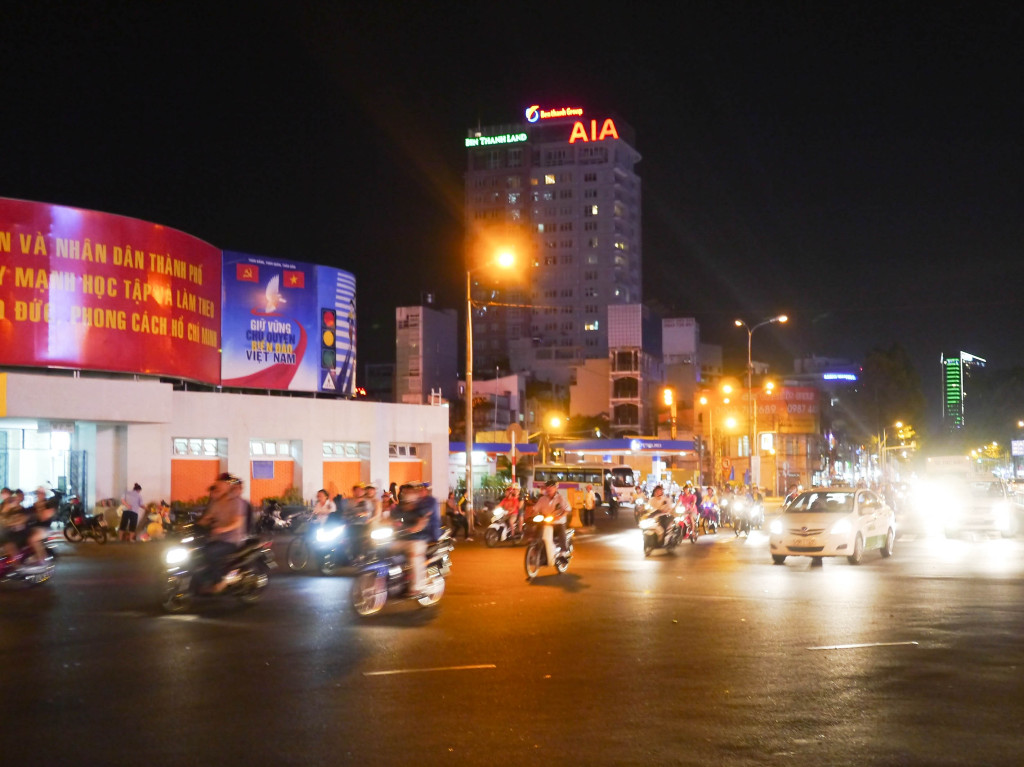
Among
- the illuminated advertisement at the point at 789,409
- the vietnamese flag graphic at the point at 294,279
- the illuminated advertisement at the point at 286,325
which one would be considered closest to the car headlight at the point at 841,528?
the illuminated advertisement at the point at 286,325

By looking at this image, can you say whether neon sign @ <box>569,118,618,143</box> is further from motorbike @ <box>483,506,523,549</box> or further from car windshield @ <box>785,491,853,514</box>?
car windshield @ <box>785,491,853,514</box>

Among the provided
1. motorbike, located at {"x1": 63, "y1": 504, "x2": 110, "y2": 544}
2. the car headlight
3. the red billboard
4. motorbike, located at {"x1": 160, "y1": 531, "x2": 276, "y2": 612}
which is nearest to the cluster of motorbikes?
the car headlight

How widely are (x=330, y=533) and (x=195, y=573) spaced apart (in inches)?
257

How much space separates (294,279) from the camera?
47.1 m

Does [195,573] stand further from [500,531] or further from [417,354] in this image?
[417,354]

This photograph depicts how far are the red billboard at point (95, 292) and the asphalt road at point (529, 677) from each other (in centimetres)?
1997

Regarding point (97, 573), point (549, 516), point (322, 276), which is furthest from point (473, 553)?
point (322, 276)

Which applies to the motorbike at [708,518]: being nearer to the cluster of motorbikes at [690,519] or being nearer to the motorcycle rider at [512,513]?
the cluster of motorbikes at [690,519]

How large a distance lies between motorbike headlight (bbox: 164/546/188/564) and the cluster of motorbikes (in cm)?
1280

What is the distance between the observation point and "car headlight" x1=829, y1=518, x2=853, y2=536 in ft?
73.1

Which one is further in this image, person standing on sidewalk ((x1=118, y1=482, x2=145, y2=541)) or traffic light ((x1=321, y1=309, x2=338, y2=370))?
traffic light ((x1=321, y1=309, x2=338, y2=370))

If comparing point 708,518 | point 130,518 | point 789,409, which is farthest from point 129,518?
point 789,409

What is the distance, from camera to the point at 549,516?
2003 centimetres

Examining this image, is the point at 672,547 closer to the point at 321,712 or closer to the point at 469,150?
the point at 321,712
